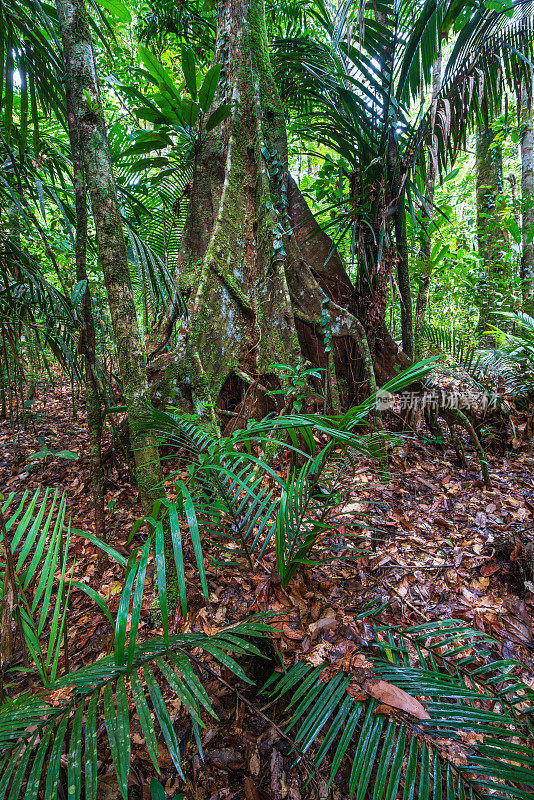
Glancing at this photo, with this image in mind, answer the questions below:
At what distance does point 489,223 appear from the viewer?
14.6 ft

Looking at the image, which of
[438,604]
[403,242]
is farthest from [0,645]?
[403,242]

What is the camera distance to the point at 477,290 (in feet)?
14.8

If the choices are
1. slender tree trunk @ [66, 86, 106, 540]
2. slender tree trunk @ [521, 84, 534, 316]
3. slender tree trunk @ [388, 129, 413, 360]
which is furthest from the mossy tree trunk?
slender tree trunk @ [521, 84, 534, 316]

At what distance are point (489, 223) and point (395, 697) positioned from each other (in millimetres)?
5275

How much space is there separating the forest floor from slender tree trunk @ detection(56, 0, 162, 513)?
0.62 m

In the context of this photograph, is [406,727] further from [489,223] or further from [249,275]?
[489,223]

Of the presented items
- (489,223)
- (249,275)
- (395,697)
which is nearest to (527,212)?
(489,223)

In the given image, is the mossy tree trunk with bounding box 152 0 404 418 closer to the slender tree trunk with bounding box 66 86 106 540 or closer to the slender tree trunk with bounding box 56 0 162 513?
the slender tree trunk with bounding box 66 86 106 540

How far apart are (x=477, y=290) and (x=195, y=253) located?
12.1 feet

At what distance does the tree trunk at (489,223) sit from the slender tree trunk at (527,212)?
24 centimetres

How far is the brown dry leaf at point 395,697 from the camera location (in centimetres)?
89

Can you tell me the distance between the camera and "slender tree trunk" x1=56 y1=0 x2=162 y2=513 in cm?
136

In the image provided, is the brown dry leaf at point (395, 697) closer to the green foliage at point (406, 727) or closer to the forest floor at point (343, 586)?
the green foliage at point (406, 727)

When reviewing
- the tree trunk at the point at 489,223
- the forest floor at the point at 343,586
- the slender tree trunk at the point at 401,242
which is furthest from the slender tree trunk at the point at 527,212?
the forest floor at the point at 343,586
